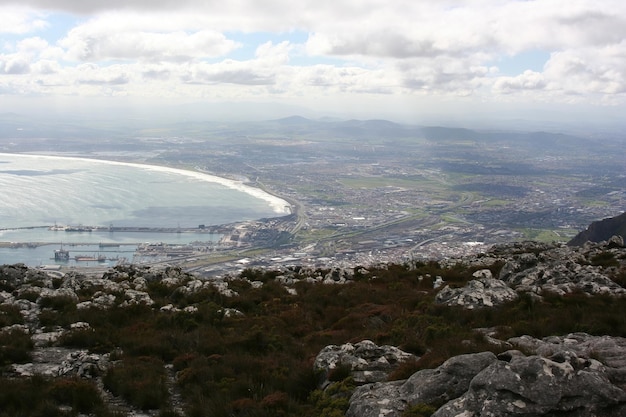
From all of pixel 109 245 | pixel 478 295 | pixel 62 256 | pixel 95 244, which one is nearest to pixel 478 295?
pixel 478 295

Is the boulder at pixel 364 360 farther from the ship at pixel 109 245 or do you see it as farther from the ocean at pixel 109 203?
the ship at pixel 109 245


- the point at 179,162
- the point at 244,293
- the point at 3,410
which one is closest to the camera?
the point at 3,410

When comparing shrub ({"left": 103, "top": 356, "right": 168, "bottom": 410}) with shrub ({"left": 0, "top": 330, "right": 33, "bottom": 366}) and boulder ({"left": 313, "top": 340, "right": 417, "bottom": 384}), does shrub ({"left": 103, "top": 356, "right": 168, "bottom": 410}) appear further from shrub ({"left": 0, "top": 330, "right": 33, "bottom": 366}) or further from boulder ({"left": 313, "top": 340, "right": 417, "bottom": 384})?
boulder ({"left": 313, "top": 340, "right": 417, "bottom": 384})

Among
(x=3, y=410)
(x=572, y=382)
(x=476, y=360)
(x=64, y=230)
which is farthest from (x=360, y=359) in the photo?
(x=64, y=230)

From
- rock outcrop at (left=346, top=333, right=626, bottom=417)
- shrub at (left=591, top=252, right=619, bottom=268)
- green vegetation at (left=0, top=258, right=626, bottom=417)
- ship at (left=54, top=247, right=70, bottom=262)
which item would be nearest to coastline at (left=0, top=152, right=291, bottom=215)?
ship at (left=54, top=247, right=70, bottom=262)

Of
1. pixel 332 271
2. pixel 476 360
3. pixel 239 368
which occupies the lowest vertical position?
pixel 332 271

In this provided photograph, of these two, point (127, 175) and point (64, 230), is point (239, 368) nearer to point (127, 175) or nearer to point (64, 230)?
point (64, 230)

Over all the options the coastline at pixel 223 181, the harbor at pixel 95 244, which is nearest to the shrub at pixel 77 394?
the harbor at pixel 95 244

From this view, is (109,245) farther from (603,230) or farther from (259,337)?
(259,337)
